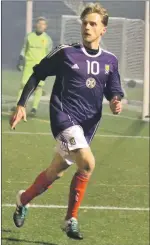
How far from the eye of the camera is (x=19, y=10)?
12.1 m

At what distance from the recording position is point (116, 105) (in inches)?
190

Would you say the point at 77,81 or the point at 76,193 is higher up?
the point at 77,81

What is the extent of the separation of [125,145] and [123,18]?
3033 mm

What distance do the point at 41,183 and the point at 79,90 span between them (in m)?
0.80

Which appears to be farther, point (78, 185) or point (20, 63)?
point (20, 63)

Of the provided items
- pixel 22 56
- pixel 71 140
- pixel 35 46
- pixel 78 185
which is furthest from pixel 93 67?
pixel 22 56

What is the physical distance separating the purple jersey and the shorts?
4 cm

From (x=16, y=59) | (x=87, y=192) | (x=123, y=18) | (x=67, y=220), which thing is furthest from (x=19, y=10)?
(x=67, y=220)

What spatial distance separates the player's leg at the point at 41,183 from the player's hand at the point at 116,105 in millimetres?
553

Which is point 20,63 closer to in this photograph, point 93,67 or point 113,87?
point 113,87

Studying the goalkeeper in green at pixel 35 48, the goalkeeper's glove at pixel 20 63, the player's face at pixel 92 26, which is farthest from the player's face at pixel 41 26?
the player's face at pixel 92 26

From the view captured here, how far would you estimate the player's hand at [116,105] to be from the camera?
15.7 ft

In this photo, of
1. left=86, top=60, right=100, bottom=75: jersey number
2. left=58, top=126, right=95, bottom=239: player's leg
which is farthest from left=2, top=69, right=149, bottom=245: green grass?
left=86, top=60, right=100, bottom=75: jersey number

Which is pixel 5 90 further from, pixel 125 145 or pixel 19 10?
pixel 125 145
